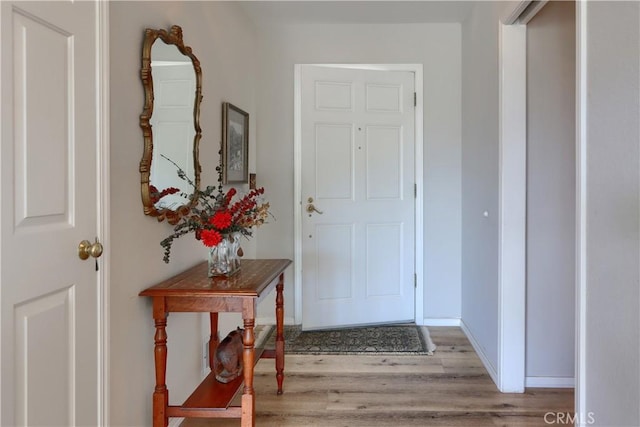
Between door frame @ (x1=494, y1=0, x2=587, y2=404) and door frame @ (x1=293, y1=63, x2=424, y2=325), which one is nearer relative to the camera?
door frame @ (x1=494, y1=0, x2=587, y2=404)

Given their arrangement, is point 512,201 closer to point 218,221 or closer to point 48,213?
point 218,221

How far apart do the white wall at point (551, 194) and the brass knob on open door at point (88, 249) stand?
7.11ft

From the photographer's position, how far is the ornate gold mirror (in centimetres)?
174

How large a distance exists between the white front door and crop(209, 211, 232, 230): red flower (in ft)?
1.59

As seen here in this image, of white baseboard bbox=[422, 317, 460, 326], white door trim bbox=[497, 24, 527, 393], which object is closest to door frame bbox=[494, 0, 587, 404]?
white door trim bbox=[497, 24, 527, 393]

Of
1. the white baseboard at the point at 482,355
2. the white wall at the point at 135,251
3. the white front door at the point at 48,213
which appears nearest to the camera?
the white front door at the point at 48,213

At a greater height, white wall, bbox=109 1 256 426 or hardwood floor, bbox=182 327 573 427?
white wall, bbox=109 1 256 426

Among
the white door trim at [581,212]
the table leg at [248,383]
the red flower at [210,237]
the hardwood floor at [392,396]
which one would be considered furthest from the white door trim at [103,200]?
the white door trim at [581,212]

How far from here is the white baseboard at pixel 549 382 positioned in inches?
96.2

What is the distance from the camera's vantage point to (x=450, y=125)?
139 inches

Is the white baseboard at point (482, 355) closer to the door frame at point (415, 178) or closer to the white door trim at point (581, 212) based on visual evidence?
the door frame at point (415, 178)

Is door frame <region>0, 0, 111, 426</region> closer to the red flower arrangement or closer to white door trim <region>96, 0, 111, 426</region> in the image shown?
white door trim <region>96, 0, 111, 426</region>

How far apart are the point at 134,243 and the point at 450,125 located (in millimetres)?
2737
